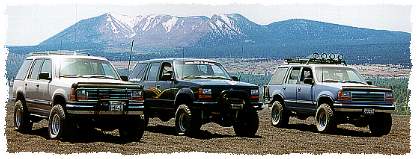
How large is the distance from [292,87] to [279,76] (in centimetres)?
125

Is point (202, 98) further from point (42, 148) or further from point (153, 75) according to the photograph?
point (42, 148)

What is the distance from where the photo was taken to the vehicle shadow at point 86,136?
13.3 metres

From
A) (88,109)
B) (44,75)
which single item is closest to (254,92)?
(88,109)

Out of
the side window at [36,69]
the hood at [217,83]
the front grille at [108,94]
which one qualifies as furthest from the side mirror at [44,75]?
the hood at [217,83]

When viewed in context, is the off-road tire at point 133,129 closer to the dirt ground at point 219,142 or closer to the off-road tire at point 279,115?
the dirt ground at point 219,142

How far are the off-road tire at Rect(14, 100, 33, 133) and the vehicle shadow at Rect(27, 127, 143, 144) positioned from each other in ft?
0.61

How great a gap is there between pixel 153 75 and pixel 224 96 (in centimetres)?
307

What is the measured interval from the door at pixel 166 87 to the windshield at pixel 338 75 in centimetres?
471

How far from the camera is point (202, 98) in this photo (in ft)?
50.3

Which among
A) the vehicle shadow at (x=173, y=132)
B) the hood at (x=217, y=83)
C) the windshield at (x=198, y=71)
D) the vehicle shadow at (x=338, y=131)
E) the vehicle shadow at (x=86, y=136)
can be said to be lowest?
the vehicle shadow at (x=338, y=131)

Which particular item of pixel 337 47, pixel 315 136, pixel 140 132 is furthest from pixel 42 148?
pixel 337 47

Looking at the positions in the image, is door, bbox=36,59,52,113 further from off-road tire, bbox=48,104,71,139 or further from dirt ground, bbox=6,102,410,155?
dirt ground, bbox=6,102,410,155

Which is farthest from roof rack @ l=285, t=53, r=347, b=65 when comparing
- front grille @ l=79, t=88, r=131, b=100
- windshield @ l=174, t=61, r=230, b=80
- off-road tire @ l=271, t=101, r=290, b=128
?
front grille @ l=79, t=88, r=131, b=100

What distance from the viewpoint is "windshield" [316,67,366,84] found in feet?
61.4
